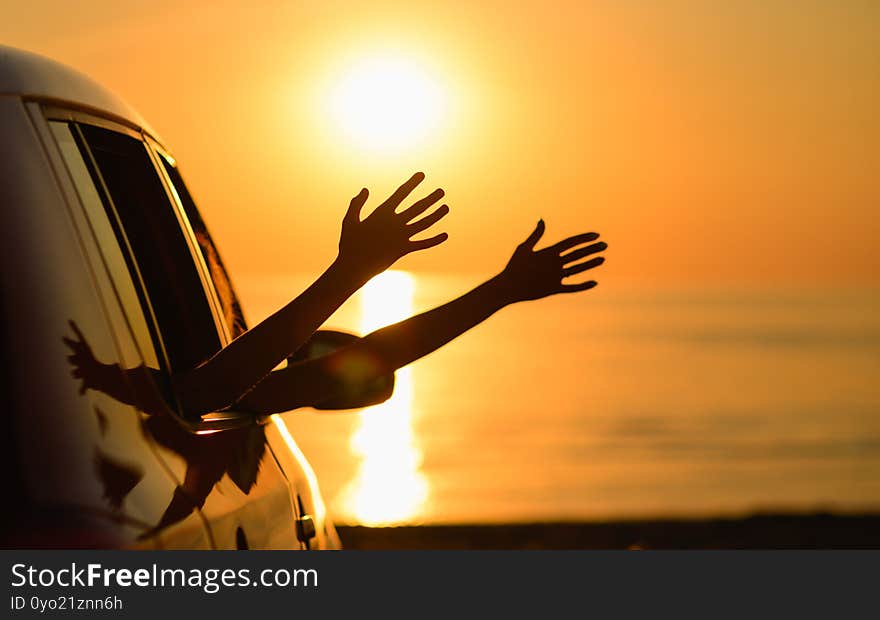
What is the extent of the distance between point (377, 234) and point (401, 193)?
83 millimetres

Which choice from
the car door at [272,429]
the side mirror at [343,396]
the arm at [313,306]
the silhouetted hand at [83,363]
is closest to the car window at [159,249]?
the car door at [272,429]

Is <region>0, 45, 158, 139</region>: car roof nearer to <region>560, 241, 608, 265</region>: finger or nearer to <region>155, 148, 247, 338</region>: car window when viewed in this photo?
<region>155, 148, 247, 338</region>: car window

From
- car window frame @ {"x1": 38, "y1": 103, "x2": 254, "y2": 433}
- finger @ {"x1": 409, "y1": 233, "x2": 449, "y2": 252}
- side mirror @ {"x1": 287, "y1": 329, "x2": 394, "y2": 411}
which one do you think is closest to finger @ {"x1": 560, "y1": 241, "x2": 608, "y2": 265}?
finger @ {"x1": 409, "y1": 233, "x2": 449, "y2": 252}

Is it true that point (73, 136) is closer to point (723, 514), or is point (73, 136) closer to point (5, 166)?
point (5, 166)

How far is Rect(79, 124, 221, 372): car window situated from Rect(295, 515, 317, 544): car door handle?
40 centimetres

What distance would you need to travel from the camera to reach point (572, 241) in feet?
8.77

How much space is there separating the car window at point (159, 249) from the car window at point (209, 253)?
14 cm

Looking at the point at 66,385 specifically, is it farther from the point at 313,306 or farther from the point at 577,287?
the point at 577,287

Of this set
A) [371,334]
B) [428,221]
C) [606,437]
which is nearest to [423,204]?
[428,221]

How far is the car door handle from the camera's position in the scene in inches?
126

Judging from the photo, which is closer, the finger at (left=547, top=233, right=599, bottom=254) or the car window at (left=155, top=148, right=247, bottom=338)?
the finger at (left=547, top=233, right=599, bottom=254)

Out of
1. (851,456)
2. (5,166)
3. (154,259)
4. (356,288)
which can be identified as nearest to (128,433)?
(5,166)

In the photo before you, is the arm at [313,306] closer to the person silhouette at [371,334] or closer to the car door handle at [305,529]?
the person silhouette at [371,334]

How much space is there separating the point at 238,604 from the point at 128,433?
258 millimetres
